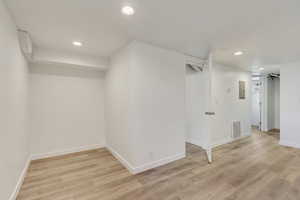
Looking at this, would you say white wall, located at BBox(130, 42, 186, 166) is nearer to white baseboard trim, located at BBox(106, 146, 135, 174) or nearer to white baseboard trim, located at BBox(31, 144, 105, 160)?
white baseboard trim, located at BBox(106, 146, 135, 174)

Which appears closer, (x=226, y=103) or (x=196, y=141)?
(x=196, y=141)

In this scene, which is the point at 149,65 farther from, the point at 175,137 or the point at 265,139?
the point at 265,139

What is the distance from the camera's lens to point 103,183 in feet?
7.15

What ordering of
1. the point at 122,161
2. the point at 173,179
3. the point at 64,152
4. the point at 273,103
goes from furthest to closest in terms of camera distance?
1. the point at 273,103
2. the point at 64,152
3. the point at 122,161
4. the point at 173,179

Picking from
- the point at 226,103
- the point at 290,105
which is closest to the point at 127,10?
the point at 226,103

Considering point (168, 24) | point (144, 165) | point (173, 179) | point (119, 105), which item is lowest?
point (173, 179)

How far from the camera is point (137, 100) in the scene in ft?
8.11

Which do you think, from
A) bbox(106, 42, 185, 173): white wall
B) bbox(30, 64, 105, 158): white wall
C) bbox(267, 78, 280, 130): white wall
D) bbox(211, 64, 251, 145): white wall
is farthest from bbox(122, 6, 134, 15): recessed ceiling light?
bbox(267, 78, 280, 130): white wall

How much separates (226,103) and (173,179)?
3.00m

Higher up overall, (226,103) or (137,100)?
(137,100)

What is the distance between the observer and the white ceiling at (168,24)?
5.13 ft

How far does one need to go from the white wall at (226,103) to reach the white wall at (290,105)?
0.97 metres

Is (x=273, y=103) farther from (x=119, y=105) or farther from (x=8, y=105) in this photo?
(x=8, y=105)

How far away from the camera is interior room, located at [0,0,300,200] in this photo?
172cm
